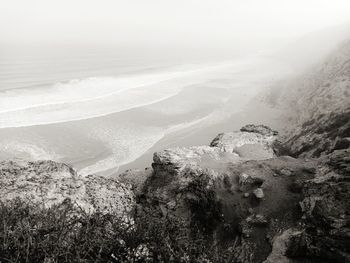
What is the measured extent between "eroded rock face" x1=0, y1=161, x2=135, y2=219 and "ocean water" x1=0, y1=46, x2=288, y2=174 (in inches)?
231

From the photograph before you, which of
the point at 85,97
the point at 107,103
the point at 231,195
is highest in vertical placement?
the point at 85,97

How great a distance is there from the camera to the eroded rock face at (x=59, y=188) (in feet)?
37.8

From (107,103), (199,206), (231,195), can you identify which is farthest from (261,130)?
(107,103)

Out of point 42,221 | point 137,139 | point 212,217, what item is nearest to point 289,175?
point 212,217

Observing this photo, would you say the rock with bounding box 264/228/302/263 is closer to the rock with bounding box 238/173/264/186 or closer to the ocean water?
the rock with bounding box 238/173/264/186

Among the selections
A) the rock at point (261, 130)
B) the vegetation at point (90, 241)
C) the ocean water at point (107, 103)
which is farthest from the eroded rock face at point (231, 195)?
the rock at point (261, 130)

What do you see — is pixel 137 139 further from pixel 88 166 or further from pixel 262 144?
pixel 262 144

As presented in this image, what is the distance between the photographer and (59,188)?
12.1m

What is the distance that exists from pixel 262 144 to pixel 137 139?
7378mm

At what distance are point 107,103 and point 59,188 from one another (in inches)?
753

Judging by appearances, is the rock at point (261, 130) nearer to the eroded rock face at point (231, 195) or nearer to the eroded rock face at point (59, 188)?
the eroded rock face at point (231, 195)

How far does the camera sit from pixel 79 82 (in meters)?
38.3

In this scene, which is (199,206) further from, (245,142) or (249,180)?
(245,142)

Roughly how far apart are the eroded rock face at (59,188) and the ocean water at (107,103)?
19.3 feet
